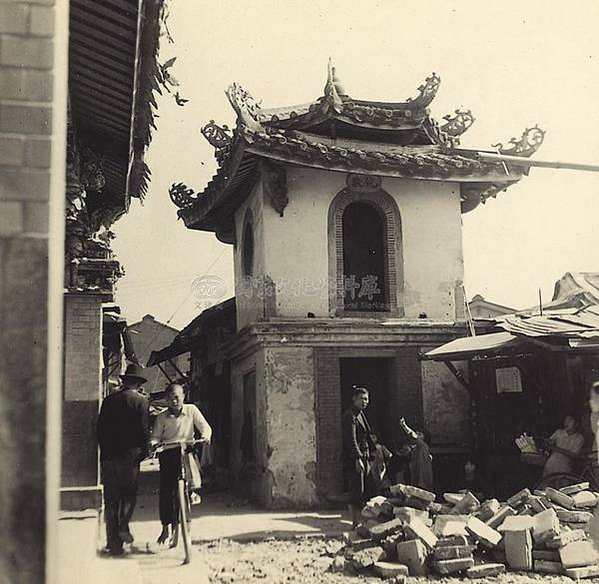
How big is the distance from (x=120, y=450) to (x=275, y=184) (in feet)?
24.4

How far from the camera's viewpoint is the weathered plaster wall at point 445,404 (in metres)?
13.8

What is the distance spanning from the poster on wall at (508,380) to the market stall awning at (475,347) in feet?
2.38

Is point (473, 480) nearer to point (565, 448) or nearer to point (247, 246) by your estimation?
point (565, 448)

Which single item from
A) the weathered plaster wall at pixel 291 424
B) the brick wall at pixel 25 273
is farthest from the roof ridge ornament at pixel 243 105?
the brick wall at pixel 25 273

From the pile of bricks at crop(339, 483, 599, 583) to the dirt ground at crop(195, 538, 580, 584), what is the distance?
0.13 metres

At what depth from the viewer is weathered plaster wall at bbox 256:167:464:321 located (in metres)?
13.9

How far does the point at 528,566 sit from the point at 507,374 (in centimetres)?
532

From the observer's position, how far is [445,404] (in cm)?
1398

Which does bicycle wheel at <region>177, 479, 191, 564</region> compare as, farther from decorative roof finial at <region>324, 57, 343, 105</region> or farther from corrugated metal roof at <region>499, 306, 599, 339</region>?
decorative roof finial at <region>324, 57, 343, 105</region>

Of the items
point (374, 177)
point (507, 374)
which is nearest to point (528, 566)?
point (507, 374)

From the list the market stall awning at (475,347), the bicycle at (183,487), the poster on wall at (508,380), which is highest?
the market stall awning at (475,347)

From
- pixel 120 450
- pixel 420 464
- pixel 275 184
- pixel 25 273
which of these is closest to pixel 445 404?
pixel 420 464

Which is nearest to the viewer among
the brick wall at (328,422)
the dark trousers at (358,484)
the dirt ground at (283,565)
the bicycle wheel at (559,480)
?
the dirt ground at (283,565)

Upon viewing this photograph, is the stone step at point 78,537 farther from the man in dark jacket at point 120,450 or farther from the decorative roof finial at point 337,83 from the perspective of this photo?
the decorative roof finial at point 337,83
